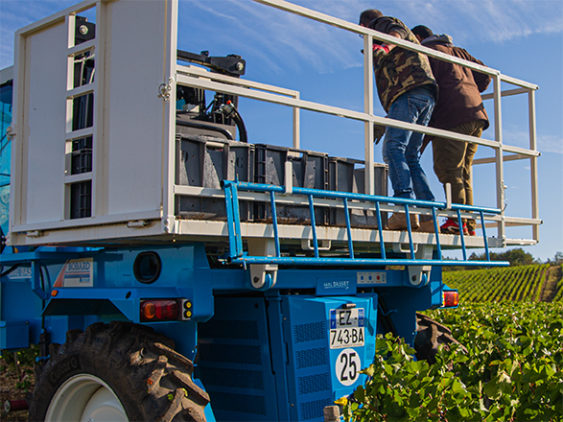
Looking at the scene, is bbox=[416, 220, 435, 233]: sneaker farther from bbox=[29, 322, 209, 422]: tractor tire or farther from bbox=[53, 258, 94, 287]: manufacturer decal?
bbox=[53, 258, 94, 287]: manufacturer decal

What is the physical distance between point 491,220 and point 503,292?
36221 millimetres

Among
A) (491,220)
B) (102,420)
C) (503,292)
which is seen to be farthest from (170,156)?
(503,292)

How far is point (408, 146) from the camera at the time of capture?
6.05 meters

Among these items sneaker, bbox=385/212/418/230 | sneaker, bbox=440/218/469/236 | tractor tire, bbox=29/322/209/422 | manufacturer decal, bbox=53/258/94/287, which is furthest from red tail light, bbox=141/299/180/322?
sneaker, bbox=440/218/469/236

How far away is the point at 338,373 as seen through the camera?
4.57 m

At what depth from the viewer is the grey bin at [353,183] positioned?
4711mm

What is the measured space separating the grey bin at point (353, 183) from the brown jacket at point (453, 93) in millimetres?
1437

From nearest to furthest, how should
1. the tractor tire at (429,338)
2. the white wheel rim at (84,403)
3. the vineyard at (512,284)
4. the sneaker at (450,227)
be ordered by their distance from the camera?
the white wheel rim at (84,403) → the sneaker at (450,227) → the tractor tire at (429,338) → the vineyard at (512,284)

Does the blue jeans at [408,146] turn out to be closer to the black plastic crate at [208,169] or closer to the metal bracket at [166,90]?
the black plastic crate at [208,169]

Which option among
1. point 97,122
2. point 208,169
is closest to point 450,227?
point 208,169

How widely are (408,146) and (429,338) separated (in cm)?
182

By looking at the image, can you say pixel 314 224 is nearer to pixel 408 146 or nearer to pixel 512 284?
pixel 408 146

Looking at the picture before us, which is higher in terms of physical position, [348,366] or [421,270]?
[421,270]

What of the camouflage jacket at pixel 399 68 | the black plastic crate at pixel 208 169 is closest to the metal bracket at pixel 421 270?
the camouflage jacket at pixel 399 68
